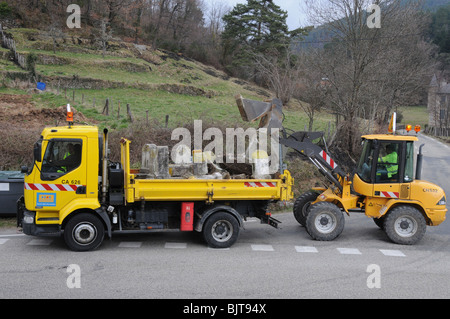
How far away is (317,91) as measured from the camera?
71.5 ft

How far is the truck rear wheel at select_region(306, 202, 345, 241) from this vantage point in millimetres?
10281

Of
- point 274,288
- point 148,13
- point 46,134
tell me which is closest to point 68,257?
point 46,134

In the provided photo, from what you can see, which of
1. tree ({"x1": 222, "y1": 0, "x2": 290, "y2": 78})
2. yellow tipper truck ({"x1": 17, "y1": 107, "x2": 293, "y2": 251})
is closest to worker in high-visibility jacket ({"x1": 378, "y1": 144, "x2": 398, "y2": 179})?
yellow tipper truck ({"x1": 17, "y1": 107, "x2": 293, "y2": 251})

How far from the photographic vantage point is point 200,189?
373 inches

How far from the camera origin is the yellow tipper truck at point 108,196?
352 inches

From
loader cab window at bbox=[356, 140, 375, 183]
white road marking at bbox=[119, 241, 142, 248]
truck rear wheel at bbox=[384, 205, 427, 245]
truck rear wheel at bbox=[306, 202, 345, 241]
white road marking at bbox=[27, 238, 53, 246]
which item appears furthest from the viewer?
loader cab window at bbox=[356, 140, 375, 183]

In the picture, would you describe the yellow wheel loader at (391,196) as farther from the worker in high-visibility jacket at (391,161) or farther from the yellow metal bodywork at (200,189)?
the yellow metal bodywork at (200,189)

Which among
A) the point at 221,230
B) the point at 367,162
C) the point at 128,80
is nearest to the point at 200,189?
the point at 221,230

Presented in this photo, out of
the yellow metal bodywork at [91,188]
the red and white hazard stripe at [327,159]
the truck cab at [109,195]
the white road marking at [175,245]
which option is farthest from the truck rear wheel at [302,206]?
the white road marking at [175,245]

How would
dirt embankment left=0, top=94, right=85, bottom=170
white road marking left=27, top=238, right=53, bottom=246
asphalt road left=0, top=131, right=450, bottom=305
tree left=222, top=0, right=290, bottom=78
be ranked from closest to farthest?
asphalt road left=0, top=131, right=450, bottom=305 → white road marking left=27, top=238, right=53, bottom=246 → dirt embankment left=0, top=94, right=85, bottom=170 → tree left=222, top=0, right=290, bottom=78

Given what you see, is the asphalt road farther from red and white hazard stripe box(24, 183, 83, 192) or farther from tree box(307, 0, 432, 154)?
tree box(307, 0, 432, 154)

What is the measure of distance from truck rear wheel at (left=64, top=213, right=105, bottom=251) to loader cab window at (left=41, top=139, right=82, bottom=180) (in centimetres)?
96

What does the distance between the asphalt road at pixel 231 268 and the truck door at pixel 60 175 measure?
1033 millimetres

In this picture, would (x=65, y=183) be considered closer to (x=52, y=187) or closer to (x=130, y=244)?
(x=52, y=187)
